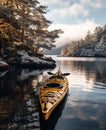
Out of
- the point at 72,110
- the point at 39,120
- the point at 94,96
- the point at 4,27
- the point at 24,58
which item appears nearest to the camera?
the point at 39,120

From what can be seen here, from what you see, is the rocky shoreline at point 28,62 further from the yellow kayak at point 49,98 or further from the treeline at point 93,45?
the treeline at point 93,45

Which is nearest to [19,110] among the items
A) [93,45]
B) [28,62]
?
[28,62]

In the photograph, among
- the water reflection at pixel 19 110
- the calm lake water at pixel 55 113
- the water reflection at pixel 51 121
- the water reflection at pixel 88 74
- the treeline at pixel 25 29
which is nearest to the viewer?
the water reflection at pixel 51 121

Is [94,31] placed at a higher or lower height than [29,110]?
higher

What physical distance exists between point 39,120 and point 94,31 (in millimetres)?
167013

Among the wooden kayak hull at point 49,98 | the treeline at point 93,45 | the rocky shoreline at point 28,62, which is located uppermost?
the treeline at point 93,45

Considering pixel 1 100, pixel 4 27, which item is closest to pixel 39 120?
pixel 1 100

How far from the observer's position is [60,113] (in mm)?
13797

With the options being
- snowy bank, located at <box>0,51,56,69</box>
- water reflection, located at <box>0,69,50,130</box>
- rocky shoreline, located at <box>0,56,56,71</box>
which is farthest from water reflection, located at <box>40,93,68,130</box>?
snowy bank, located at <box>0,51,56,69</box>

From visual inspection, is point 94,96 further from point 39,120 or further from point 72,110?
point 39,120

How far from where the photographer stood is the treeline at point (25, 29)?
35.0 meters

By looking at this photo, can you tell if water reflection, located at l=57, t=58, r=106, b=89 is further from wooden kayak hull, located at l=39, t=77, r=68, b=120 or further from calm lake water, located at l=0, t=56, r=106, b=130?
wooden kayak hull, located at l=39, t=77, r=68, b=120

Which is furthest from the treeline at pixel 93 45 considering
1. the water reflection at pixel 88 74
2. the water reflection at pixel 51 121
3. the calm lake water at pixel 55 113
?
the water reflection at pixel 51 121

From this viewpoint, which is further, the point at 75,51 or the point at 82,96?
the point at 75,51
